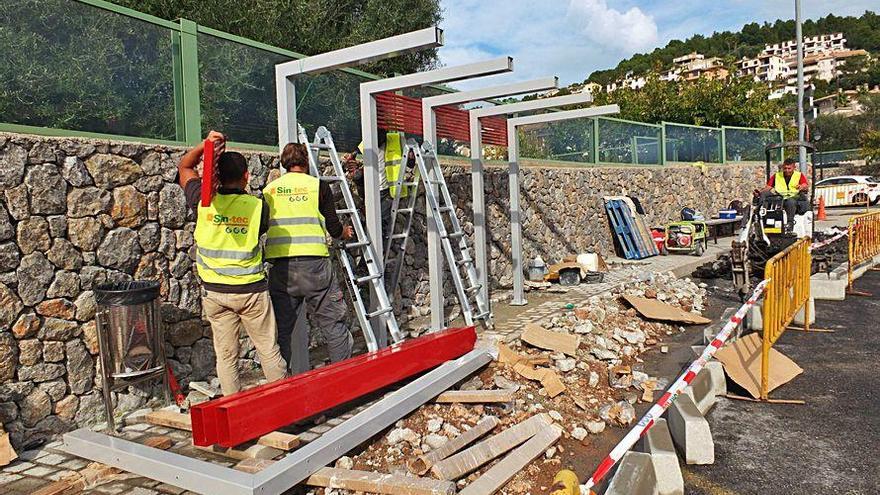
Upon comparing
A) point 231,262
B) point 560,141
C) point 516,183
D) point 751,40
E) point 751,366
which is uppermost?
point 751,40

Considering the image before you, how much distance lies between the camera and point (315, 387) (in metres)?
4.32

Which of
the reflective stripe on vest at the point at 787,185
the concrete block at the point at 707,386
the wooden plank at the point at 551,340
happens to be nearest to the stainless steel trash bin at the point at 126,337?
the wooden plank at the point at 551,340

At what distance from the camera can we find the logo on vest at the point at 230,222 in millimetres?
4355

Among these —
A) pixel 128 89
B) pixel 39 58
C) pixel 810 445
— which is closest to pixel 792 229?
pixel 810 445

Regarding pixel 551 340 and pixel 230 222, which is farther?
pixel 551 340

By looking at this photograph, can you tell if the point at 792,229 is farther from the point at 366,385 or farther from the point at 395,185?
the point at 366,385

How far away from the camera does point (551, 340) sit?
650 centimetres

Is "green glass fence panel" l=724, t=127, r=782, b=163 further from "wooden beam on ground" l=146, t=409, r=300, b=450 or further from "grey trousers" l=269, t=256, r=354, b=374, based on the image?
"wooden beam on ground" l=146, t=409, r=300, b=450

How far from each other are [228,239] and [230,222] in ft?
0.39

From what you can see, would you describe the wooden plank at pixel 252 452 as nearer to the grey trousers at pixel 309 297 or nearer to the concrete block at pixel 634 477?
the grey trousers at pixel 309 297

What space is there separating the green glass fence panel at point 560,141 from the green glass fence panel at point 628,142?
52 cm

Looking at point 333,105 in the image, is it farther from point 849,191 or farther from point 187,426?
point 849,191

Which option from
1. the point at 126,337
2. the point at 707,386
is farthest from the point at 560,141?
the point at 126,337

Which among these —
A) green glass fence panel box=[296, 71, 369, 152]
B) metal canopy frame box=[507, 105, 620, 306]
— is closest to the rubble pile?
metal canopy frame box=[507, 105, 620, 306]
